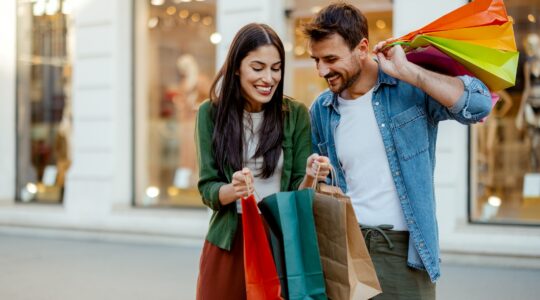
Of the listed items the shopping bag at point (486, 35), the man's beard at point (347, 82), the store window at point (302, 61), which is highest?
the store window at point (302, 61)

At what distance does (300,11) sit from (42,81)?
4774 mm

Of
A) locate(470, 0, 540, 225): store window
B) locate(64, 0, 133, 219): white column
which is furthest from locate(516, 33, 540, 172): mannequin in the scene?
locate(64, 0, 133, 219): white column

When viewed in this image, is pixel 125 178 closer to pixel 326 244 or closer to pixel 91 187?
pixel 91 187

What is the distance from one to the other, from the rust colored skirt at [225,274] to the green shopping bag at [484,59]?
3.28 feet

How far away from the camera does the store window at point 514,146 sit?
785cm

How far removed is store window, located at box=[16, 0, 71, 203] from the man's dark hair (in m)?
8.87

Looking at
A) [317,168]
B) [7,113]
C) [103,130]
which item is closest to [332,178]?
[317,168]

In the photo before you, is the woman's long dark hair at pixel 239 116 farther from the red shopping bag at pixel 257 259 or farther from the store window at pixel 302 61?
the store window at pixel 302 61

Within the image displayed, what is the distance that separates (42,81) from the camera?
1138 cm

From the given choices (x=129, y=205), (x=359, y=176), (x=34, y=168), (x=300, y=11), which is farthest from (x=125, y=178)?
(x=359, y=176)

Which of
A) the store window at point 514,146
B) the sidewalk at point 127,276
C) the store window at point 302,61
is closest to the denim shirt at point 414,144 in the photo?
the sidewalk at point 127,276

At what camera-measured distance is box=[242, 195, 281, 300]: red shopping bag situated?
7.79 feet

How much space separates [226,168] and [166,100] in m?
7.67

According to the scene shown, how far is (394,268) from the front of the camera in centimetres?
262
